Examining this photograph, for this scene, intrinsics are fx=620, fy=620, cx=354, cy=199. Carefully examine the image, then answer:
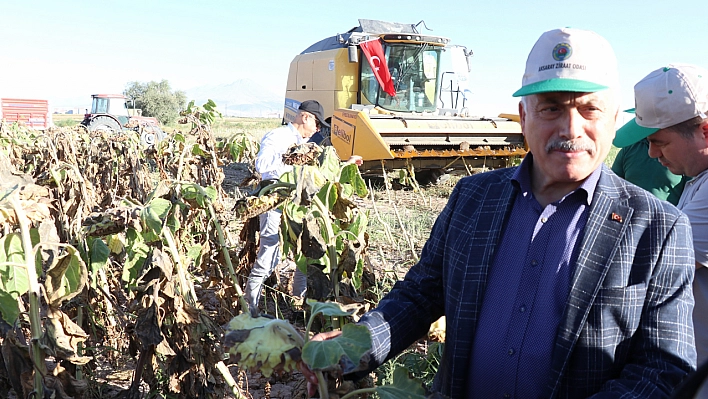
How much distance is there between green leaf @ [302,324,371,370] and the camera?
120cm

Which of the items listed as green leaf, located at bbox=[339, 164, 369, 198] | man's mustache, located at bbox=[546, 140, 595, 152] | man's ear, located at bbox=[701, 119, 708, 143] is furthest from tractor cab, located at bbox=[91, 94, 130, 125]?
man's mustache, located at bbox=[546, 140, 595, 152]

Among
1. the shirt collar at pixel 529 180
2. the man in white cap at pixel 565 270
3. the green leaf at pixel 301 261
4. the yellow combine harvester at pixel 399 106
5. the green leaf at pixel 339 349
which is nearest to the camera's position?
the green leaf at pixel 339 349

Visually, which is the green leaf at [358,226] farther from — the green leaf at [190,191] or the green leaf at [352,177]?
the green leaf at [190,191]

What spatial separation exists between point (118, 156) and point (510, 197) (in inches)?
248

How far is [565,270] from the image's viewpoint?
1366 mm

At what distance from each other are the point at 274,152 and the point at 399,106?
299 inches

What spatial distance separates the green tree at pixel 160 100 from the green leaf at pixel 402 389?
4183cm

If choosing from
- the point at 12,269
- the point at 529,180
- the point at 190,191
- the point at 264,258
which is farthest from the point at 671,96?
the point at 264,258

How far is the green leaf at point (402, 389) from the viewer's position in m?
1.33

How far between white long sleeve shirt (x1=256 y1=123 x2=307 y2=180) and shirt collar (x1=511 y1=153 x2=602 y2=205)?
280 centimetres

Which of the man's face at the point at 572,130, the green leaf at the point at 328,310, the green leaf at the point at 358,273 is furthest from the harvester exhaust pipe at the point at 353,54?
the green leaf at the point at 328,310

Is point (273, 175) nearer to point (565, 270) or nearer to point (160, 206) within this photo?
point (160, 206)

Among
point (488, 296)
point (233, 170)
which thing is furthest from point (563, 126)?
point (233, 170)

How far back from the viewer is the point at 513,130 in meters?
9.93
